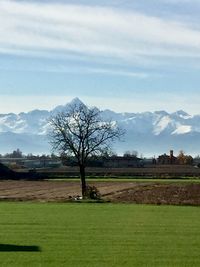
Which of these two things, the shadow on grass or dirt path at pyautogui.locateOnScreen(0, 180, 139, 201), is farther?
dirt path at pyautogui.locateOnScreen(0, 180, 139, 201)

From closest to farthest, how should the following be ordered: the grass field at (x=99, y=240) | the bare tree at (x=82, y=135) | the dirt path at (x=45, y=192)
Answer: the grass field at (x=99, y=240)
the dirt path at (x=45, y=192)
the bare tree at (x=82, y=135)

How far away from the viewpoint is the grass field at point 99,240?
1958 cm

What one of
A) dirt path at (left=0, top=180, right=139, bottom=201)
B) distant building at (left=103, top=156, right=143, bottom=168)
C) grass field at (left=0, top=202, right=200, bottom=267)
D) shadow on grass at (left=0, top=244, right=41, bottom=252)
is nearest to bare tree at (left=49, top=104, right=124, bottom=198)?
dirt path at (left=0, top=180, right=139, bottom=201)

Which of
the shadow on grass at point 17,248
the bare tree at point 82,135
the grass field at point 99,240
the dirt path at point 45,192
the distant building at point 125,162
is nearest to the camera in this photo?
the grass field at point 99,240

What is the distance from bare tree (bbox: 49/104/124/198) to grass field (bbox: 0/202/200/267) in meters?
28.9

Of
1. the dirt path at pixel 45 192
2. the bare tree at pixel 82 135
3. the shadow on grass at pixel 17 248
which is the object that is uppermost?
the bare tree at pixel 82 135

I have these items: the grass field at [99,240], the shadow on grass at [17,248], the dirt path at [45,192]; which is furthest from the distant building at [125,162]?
the shadow on grass at [17,248]

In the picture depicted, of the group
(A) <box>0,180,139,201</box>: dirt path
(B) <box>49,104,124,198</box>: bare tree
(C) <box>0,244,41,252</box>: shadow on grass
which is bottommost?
(C) <box>0,244,41,252</box>: shadow on grass

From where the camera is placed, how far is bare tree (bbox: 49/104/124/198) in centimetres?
6712

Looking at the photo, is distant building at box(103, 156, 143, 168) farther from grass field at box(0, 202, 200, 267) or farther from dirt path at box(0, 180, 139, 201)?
grass field at box(0, 202, 200, 267)

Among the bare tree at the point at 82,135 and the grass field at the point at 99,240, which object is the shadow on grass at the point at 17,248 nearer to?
the grass field at the point at 99,240

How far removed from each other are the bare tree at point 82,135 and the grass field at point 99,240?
2893 centimetres

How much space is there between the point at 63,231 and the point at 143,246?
19.1 ft

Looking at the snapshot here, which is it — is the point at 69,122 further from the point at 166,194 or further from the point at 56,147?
the point at 166,194
